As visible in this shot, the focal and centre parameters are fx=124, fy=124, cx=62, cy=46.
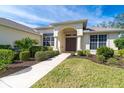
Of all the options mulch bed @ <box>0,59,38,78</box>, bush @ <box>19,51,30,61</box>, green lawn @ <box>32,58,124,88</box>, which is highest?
bush @ <box>19,51,30,61</box>

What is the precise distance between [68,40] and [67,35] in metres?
0.88

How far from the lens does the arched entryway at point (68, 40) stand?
2075 centimetres

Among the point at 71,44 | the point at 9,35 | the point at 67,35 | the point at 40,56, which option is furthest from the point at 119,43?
the point at 9,35

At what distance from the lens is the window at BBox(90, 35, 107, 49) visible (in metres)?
18.0

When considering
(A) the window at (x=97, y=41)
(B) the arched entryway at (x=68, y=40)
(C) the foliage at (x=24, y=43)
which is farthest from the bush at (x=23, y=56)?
(A) the window at (x=97, y=41)

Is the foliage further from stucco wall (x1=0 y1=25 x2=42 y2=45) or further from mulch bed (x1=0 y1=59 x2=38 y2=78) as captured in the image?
mulch bed (x1=0 y1=59 x2=38 y2=78)

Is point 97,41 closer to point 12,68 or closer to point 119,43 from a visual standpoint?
point 119,43

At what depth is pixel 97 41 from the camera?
59.9 ft

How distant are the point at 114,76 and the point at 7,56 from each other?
23.6 ft

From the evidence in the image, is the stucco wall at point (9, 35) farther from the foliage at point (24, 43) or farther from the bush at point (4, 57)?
the bush at point (4, 57)


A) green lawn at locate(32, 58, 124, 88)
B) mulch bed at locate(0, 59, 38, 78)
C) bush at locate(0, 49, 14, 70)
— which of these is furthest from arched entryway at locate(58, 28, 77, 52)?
green lawn at locate(32, 58, 124, 88)
